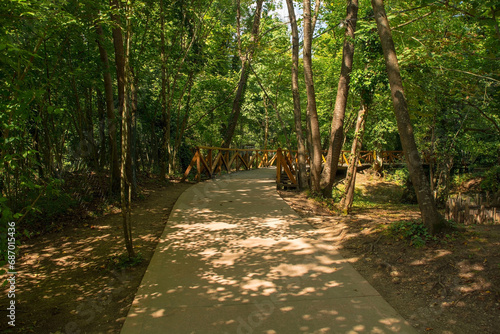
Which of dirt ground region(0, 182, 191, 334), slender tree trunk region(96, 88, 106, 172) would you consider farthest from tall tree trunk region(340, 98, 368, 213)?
slender tree trunk region(96, 88, 106, 172)

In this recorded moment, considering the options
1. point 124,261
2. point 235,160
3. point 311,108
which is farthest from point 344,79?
point 235,160

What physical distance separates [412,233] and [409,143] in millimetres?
1261

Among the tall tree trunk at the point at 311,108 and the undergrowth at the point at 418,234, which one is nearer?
the undergrowth at the point at 418,234

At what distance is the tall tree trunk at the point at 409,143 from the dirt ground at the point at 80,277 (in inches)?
153

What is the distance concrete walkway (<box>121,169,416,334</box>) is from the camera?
280 centimetres

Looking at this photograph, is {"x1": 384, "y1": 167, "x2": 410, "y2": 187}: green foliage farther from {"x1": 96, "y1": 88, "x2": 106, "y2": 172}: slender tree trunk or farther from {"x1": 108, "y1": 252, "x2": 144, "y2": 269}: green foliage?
{"x1": 108, "y1": 252, "x2": 144, "y2": 269}: green foliage

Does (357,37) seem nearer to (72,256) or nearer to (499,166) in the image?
(72,256)

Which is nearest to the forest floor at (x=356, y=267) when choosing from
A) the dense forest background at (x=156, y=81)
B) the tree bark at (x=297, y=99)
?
the dense forest background at (x=156, y=81)

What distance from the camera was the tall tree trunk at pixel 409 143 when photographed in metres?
4.34

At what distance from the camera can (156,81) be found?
13.3 m

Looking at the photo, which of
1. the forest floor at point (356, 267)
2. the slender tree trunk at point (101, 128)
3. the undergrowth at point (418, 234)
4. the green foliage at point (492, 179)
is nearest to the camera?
the forest floor at point (356, 267)

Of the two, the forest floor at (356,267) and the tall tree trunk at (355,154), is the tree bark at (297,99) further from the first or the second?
the forest floor at (356,267)

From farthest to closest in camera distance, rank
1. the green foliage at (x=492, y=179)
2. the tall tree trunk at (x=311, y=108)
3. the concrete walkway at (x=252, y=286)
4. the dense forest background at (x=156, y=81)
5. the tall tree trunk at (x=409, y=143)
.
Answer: the green foliage at (x=492, y=179), the tall tree trunk at (x=311, y=108), the tall tree trunk at (x=409, y=143), the dense forest background at (x=156, y=81), the concrete walkway at (x=252, y=286)

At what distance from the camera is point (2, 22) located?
9.78 feet
